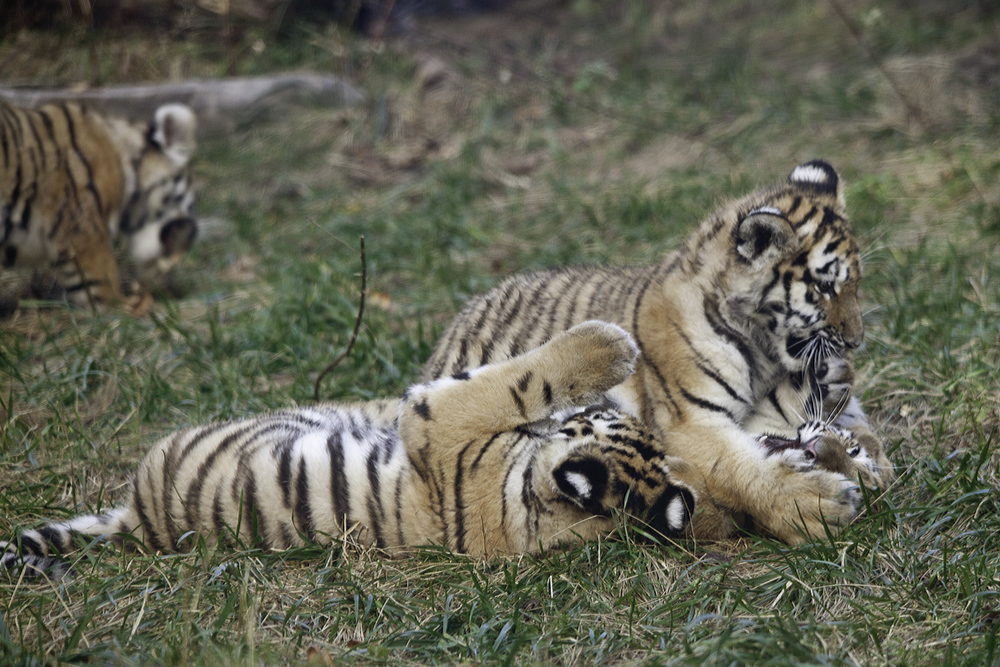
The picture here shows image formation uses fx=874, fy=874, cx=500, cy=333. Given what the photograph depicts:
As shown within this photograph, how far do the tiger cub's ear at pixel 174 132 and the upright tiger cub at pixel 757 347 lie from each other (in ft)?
10.9

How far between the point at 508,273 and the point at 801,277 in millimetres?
2303

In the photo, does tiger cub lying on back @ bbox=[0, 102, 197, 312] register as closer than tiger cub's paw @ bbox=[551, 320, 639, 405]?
No

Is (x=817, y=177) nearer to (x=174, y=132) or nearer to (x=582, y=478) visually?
(x=582, y=478)

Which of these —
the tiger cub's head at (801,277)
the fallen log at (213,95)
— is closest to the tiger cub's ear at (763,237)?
the tiger cub's head at (801,277)

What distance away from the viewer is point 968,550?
273 centimetres

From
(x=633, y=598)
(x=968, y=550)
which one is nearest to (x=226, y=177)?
(x=633, y=598)

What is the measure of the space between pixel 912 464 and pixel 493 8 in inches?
299

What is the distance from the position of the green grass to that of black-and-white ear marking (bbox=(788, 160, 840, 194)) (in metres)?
0.86

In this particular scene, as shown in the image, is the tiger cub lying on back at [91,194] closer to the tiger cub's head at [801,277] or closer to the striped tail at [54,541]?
the striped tail at [54,541]

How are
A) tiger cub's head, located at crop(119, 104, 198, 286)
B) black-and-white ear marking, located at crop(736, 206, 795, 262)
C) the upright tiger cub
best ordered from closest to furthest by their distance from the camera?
the upright tiger cub
black-and-white ear marking, located at crop(736, 206, 795, 262)
tiger cub's head, located at crop(119, 104, 198, 286)

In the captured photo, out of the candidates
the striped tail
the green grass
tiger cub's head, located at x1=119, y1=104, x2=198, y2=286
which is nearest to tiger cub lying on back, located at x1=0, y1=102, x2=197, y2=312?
tiger cub's head, located at x1=119, y1=104, x2=198, y2=286

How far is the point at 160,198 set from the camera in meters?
5.88

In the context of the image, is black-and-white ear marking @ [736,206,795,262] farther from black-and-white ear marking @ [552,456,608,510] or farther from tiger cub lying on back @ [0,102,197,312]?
tiger cub lying on back @ [0,102,197,312]

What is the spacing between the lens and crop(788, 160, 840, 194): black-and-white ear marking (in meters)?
3.63
